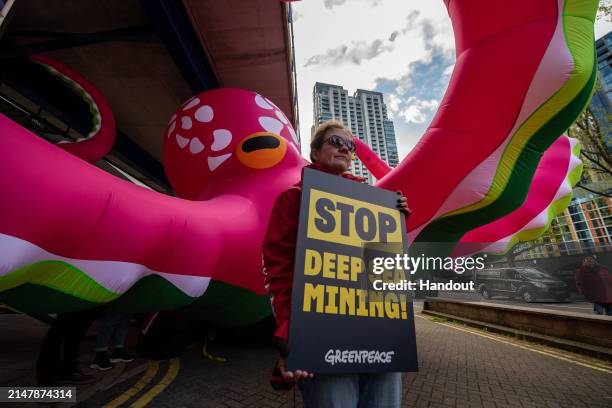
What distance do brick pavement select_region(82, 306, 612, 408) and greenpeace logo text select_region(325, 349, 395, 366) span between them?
2.14 meters

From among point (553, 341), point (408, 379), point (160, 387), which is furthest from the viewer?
point (553, 341)

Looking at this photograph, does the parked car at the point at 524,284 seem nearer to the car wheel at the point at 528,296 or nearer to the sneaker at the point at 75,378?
the car wheel at the point at 528,296

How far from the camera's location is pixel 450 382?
3.61 metres

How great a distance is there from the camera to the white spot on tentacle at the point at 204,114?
3.93 m

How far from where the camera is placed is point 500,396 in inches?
126

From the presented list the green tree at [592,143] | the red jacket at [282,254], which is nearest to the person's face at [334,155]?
the red jacket at [282,254]

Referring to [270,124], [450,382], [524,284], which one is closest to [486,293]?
[524,284]

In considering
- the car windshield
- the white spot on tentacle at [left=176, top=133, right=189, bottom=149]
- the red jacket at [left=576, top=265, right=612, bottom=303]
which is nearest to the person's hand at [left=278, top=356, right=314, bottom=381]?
the white spot on tentacle at [left=176, top=133, right=189, bottom=149]

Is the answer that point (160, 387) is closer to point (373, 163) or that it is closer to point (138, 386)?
point (138, 386)

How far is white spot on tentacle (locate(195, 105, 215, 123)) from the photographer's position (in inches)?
155

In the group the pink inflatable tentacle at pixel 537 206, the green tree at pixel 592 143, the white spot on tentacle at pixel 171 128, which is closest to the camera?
the pink inflatable tentacle at pixel 537 206

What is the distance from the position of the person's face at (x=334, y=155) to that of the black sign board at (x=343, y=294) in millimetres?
162

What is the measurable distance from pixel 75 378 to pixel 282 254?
3.64 metres

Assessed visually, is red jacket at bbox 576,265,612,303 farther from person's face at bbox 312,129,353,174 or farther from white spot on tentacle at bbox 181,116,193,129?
white spot on tentacle at bbox 181,116,193,129
